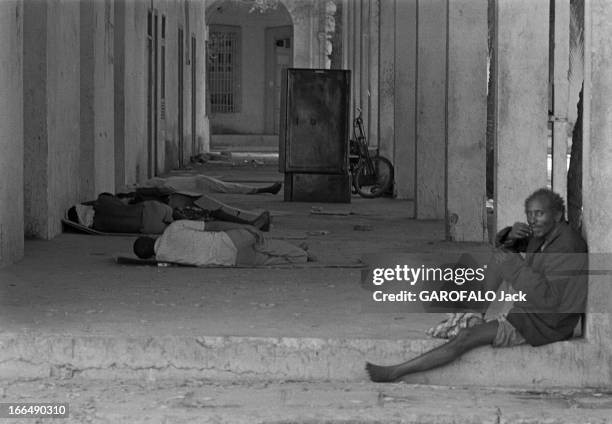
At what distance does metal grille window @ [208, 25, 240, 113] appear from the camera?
43.5 m

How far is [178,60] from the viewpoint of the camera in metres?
26.6

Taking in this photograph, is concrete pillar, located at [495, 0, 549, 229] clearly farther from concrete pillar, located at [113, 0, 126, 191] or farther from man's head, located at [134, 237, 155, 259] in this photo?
concrete pillar, located at [113, 0, 126, 191]

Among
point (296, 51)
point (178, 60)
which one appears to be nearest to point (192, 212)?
point (178, 60)

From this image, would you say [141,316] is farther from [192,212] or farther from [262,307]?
[192,212]

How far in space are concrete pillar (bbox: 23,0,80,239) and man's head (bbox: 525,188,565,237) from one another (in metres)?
6.27

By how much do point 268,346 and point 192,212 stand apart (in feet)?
19.2

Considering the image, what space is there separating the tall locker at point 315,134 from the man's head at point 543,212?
10.9 m

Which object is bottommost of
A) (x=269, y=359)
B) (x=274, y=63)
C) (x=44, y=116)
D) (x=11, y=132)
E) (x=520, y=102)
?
(x=269, y=359)

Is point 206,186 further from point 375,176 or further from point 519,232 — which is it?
point 519,232

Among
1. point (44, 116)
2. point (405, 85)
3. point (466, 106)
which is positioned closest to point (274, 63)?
point (405, 85)

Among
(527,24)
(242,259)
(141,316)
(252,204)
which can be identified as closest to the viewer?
(141,316)

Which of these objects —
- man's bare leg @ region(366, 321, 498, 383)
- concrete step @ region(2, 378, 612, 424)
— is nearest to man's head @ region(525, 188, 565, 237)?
man's bare leg @ region(366, 321, 498, 383)

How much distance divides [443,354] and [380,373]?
349 mm

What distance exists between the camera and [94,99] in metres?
14.5
